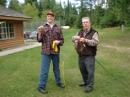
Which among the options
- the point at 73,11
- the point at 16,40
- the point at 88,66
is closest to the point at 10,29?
the point at 16,40

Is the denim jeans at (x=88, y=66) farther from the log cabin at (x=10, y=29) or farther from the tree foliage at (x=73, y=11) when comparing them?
the tree foliage at (x=73, y=11)

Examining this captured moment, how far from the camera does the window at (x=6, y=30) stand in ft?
67.7

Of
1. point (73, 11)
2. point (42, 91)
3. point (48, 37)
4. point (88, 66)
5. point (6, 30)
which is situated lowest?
point (42, 91)

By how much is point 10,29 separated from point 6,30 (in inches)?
32.2

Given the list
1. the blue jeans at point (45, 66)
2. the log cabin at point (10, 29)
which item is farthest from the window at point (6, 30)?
the blue jeans at point (45, 66)

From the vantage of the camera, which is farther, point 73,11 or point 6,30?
point 73,11

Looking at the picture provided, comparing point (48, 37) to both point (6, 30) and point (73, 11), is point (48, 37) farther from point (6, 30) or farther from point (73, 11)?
point (73, 11)

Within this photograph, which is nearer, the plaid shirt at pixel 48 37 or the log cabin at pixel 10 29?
the plaid shirt at pixel 48 37

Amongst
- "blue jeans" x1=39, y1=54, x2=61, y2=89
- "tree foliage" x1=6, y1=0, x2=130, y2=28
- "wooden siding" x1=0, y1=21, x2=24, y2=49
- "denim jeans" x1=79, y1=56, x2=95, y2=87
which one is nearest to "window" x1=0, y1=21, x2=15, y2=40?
"wooden siding" x1=0, y1=21, x2=24, y2=49

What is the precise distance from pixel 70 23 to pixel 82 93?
73841 mm

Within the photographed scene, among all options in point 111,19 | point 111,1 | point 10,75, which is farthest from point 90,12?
point 10,75

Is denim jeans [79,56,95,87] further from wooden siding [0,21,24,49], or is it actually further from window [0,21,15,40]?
window [0,21,15,40]

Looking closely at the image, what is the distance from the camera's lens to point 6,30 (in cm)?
2117

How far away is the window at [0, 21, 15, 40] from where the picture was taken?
20.6 m
